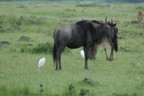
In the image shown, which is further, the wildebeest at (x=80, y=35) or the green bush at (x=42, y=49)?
the green bush at (x=42, y=49)

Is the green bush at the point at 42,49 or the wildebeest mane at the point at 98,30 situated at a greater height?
the wildebeest mane at the point at 98,30

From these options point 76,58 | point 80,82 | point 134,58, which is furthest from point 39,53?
point 80,82

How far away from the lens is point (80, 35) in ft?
50.7

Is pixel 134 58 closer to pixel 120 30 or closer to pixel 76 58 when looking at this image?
pixel 76 58

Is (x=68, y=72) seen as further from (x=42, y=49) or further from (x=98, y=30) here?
(x=42, y=49)

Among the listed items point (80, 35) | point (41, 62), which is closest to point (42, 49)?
Result: point (80, 35)

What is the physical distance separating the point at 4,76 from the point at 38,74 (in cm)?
114

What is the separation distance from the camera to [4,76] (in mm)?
13156

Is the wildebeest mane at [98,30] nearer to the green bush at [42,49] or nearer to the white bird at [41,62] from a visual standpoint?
the white bird at [41,62]

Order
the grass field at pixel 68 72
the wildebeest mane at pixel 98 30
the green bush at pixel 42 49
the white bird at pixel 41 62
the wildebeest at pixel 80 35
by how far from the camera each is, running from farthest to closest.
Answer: the green bush at pixel 42 49 < the wildebeest mane at pixel 98 30 < the wildebeest at pixel 80 35 < the white bird at pixel 41 62 < the grass field at pixel 68 72

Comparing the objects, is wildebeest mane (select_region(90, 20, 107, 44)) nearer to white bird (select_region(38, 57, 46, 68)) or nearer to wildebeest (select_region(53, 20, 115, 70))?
wildebeest (select_region(53, 20, 115, 70))

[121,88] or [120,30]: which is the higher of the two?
[121,88]

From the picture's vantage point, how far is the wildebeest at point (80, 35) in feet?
49.3

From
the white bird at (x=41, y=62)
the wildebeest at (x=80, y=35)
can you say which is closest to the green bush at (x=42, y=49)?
the wildebeest at (x=80, y=35)
